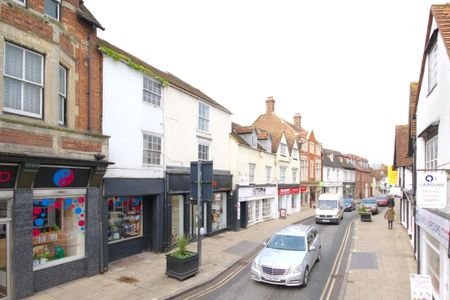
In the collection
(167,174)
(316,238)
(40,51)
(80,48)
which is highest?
(80,48)

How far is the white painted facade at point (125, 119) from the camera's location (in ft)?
39.0

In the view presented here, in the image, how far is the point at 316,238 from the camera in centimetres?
1309

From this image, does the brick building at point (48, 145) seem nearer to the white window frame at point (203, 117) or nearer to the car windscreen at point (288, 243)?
the car windscreen at point (288, 243)

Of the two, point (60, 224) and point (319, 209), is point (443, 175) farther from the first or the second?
point (319, 209)

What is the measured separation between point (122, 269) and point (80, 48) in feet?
27.3

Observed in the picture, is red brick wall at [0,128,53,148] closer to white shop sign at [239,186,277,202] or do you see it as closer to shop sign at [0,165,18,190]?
shop sign at [0,165,18,190]

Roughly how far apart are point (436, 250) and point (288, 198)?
80.3ft

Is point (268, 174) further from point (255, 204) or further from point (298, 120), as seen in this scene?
point (298, 120)

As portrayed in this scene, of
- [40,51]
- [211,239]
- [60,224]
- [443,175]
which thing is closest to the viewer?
[443,175]

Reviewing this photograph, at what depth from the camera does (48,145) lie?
9.15 m

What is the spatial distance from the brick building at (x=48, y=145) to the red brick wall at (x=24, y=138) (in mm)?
26

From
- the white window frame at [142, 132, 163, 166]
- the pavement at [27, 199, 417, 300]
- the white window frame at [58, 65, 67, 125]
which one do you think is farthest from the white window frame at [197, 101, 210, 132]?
the white window frame at [58, 65, 67, 125]

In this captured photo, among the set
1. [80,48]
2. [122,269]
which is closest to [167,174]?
[122,269]

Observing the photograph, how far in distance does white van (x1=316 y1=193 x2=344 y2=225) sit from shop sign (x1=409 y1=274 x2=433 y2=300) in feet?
60.3
